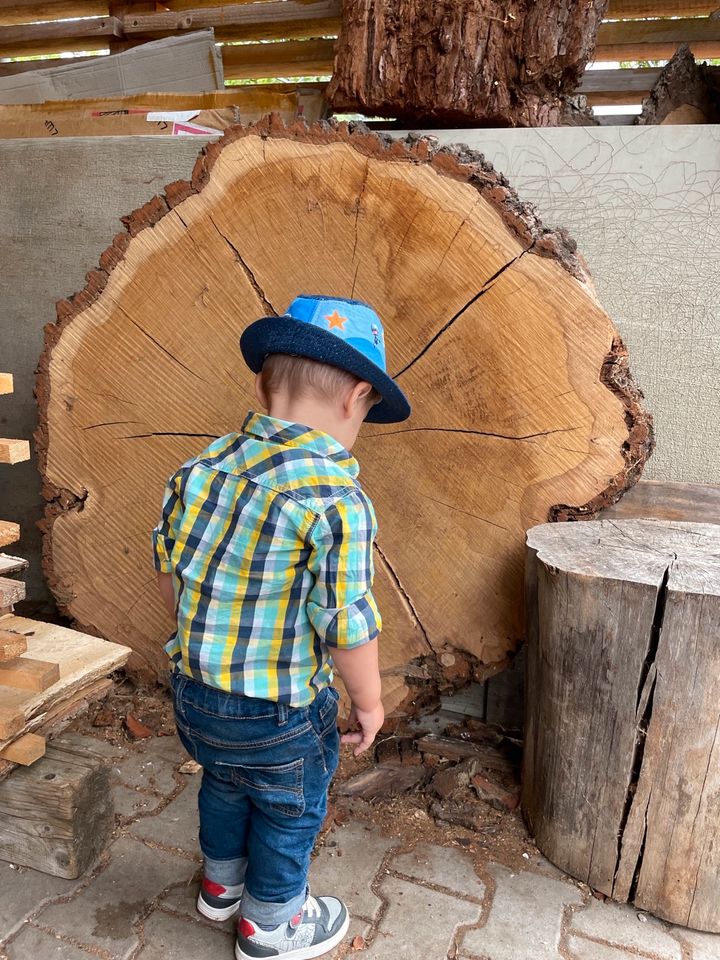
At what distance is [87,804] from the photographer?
5.70ft

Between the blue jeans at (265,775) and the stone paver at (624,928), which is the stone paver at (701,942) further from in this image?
the blue jeans at (265,775)

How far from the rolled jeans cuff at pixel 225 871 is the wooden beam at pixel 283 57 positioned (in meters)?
3.22

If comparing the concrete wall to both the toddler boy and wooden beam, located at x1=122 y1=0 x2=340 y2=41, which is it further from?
wooden beam, located at x1=122 y1=0 x2=340 y2=41

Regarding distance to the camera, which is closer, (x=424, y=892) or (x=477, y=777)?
(x=424, y=892)

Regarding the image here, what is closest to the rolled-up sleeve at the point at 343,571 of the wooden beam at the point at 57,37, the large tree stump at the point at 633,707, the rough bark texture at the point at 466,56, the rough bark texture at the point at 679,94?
the large tree stump at the point at 633,707

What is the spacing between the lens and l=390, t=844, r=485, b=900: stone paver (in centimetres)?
176

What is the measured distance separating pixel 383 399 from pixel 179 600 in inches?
21.0

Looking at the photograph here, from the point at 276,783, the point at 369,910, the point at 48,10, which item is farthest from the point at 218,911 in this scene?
the point at 48,10

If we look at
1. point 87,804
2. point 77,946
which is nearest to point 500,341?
point 87,804

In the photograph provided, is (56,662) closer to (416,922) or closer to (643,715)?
(416,922)

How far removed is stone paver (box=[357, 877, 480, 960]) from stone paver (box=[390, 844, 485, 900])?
0.03 m

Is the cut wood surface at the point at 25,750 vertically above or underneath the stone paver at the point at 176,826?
above

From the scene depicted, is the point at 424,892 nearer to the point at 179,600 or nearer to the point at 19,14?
the point at 179,600

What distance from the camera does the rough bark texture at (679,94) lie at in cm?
257
